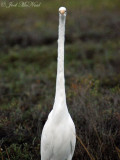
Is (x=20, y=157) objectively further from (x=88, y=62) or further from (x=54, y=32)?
(x=54, y=32)

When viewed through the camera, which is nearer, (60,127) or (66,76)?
(60,127)

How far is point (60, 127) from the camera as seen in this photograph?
301cm

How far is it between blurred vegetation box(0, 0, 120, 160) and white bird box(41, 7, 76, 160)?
0.36 m

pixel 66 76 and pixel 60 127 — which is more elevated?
pixel 60 127

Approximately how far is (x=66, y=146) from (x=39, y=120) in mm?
1256

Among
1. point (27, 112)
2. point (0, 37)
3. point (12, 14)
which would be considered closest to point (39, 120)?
point (27, 112)

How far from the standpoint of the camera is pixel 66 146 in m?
3.09

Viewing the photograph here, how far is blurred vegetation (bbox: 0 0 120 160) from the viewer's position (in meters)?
3.88

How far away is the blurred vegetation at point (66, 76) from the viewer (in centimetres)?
388

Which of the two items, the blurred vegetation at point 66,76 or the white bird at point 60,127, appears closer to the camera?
the white bird at point 60,127

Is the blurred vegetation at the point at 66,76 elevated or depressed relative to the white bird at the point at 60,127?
depressed

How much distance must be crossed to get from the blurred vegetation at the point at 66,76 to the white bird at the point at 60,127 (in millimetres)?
359

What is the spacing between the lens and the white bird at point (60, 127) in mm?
2967

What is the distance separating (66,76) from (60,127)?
13.7ft
